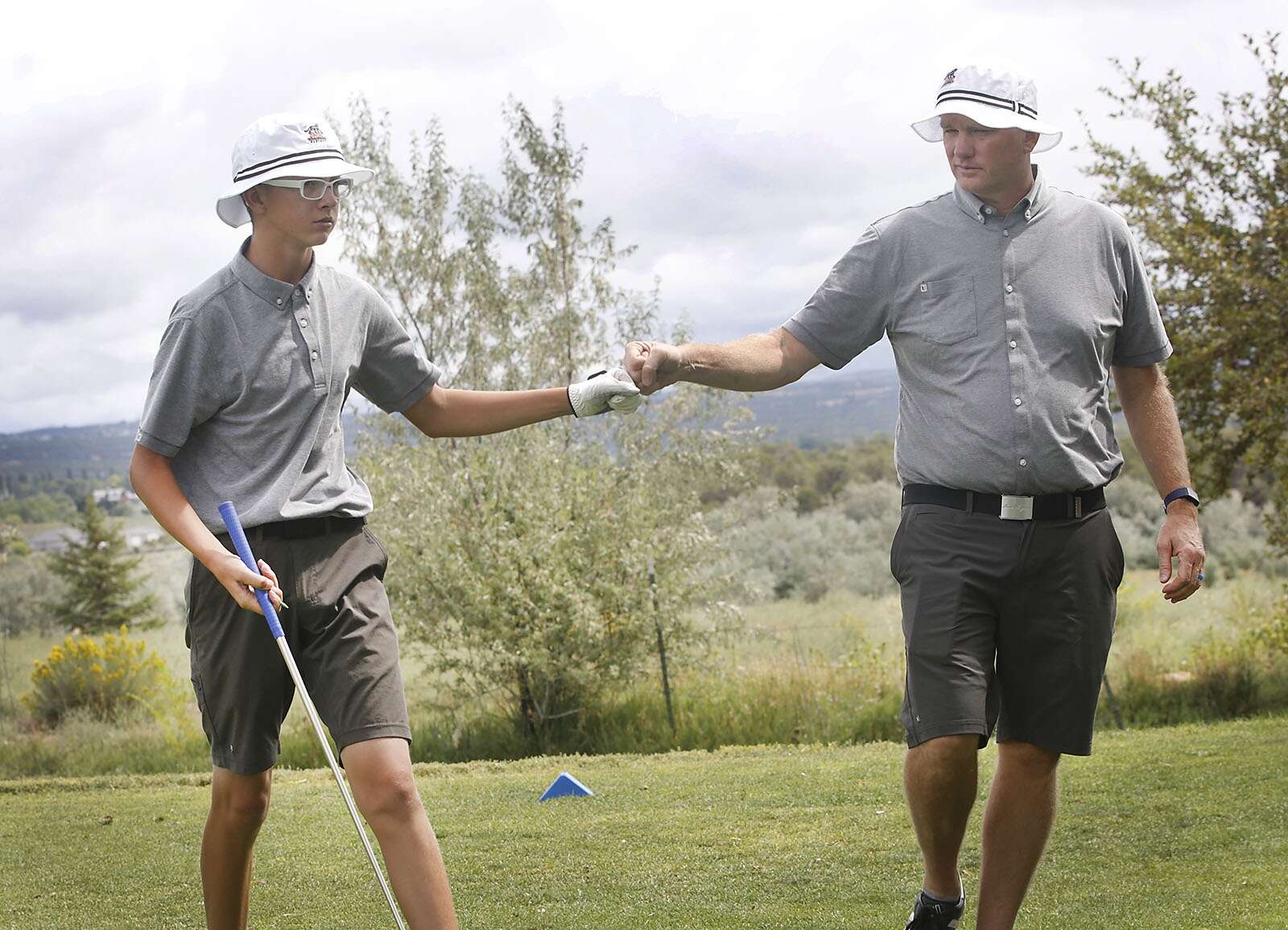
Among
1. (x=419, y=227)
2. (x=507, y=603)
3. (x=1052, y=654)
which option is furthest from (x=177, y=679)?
(x=1052, y=654)

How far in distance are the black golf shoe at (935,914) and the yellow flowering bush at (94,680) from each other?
10.3 metres

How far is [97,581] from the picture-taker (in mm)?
23359

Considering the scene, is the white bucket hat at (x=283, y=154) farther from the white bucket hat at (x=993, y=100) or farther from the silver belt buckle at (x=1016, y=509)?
the silver belt buckle at (x=1016, y=509)

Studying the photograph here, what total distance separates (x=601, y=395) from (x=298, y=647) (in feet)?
3.63

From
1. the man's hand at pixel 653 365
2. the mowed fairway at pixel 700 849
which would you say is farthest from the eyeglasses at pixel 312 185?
the mowed fairway at pixel 700 849

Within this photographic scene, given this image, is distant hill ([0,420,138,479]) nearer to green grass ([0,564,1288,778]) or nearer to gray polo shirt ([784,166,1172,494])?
green grass ([0,564,1288,778])

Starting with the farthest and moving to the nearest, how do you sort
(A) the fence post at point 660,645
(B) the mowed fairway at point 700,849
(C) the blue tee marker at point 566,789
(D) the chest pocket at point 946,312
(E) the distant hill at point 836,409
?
(E) the distant hill at point 836,409
(A) the fence post at point 660,645
(C) the blue tee marker at point 566,789
(B) the mowed fairway at point 700,849
(D) the chest pocket at point 946,312

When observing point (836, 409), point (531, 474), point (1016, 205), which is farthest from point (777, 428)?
point (836, 409)

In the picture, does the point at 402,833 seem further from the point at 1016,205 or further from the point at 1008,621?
the point at 1016,205

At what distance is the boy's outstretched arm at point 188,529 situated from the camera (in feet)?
11.5

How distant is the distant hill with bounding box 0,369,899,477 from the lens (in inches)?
939

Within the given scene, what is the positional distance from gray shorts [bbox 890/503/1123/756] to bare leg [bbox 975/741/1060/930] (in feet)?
0.25

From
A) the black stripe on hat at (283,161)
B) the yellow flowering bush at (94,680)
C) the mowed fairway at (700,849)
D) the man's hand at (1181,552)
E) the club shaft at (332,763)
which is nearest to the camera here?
the club shaft at (332,763)

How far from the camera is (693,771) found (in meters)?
8.46
